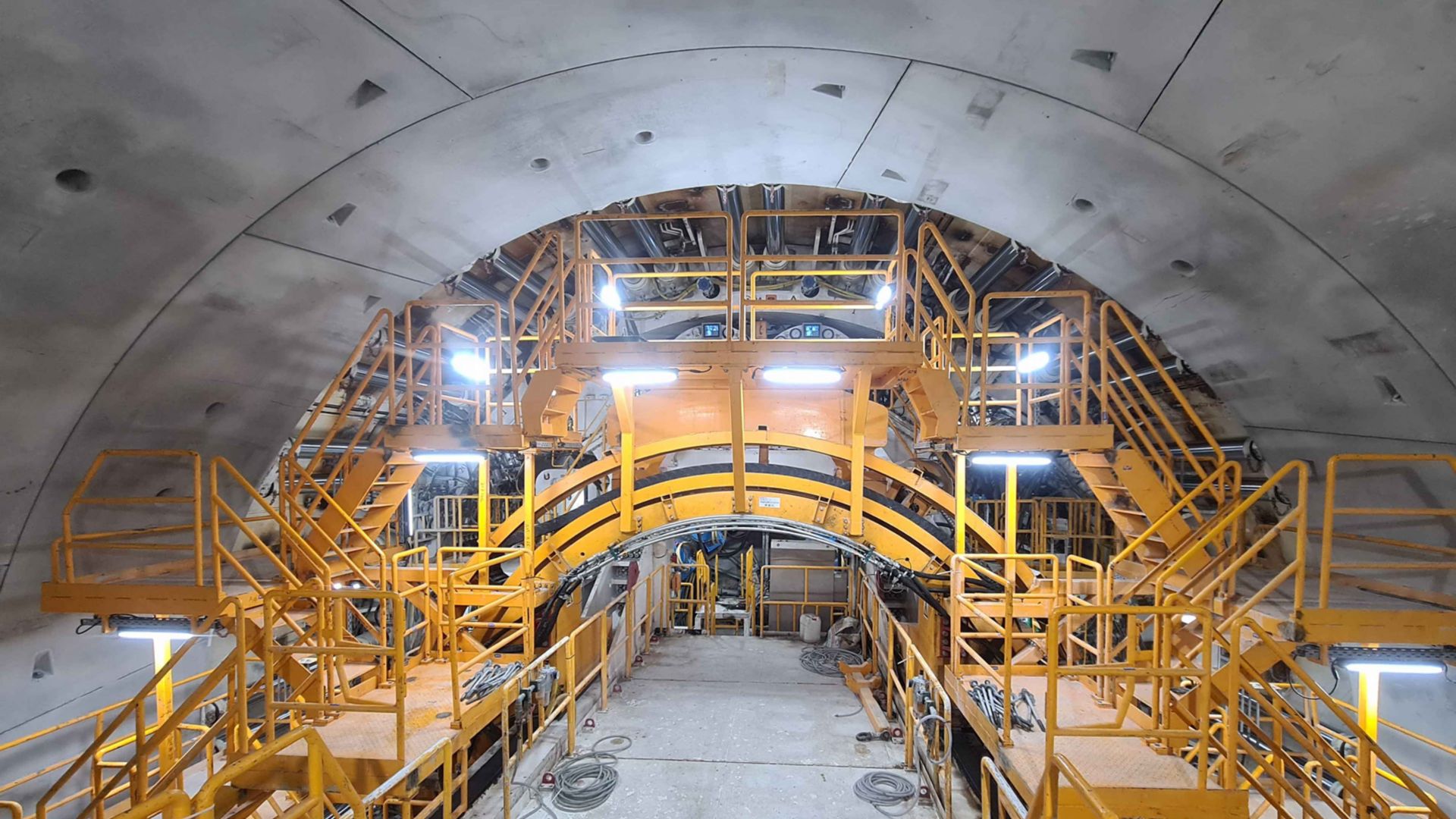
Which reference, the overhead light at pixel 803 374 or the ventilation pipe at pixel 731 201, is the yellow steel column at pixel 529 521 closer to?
the overhead light at pixel 803 374

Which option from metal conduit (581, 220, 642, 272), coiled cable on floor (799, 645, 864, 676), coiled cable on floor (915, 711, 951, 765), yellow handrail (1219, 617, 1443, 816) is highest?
metal conduit (581, 220, 642, 272)

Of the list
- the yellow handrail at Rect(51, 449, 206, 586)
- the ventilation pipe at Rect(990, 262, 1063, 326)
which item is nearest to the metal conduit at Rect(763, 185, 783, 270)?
the ventilation pipe at Rect(990, 262, 1063, 326)

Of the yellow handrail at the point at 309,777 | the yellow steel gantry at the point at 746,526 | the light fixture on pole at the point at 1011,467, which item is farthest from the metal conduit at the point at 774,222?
the yellow handrail at the point at 309,777

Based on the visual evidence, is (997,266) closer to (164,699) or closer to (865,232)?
(865,232)

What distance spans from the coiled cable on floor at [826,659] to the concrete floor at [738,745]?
24cm

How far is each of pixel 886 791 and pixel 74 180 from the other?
8636 millimetres

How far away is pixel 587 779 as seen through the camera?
716 centimetres

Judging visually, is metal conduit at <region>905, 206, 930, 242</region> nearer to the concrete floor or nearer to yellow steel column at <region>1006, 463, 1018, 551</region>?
A: yellow steel column at <region>1006, 463, 1018, 551</region>

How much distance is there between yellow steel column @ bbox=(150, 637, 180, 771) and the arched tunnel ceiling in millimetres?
1413

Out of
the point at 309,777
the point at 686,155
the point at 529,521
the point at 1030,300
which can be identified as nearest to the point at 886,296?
the point at 686,155

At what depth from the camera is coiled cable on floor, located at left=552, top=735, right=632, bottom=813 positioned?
6727 mm

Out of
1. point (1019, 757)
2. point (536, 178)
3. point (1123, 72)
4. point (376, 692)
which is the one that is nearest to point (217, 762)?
point (376, 692)

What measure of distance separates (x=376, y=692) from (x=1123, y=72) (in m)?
8.46

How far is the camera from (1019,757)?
530 centimetres
